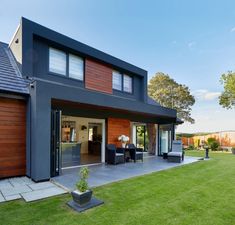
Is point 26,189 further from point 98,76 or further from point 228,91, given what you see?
point 228,91

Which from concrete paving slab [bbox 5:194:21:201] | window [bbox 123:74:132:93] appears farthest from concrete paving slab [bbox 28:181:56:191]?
window [bbox 123:74:132:93]

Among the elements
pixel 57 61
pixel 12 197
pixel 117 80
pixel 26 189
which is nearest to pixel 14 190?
pixel 26 189

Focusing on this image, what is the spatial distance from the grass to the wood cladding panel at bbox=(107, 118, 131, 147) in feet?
14.1

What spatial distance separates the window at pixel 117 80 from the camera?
10.9m

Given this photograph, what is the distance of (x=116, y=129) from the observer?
10328 millimetres

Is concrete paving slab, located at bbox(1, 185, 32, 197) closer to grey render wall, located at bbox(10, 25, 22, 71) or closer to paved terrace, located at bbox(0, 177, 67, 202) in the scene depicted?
paved terrace, located at bbox(0, 177, 67, 202)

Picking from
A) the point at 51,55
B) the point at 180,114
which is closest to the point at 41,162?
the point at 51,55

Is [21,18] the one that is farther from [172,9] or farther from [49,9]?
[172,9]

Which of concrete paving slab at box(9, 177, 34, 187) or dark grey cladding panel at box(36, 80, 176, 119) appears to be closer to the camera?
concrete paving slab at box(9, 177, 34, 187)

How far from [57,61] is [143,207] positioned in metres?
6.96

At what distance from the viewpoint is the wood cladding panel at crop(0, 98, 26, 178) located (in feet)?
19.7

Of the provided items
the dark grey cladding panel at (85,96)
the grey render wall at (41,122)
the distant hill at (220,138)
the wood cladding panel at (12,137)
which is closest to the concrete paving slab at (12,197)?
the grey render wall at (41,122)

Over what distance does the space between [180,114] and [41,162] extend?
21497 mm

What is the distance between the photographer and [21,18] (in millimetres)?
7203
